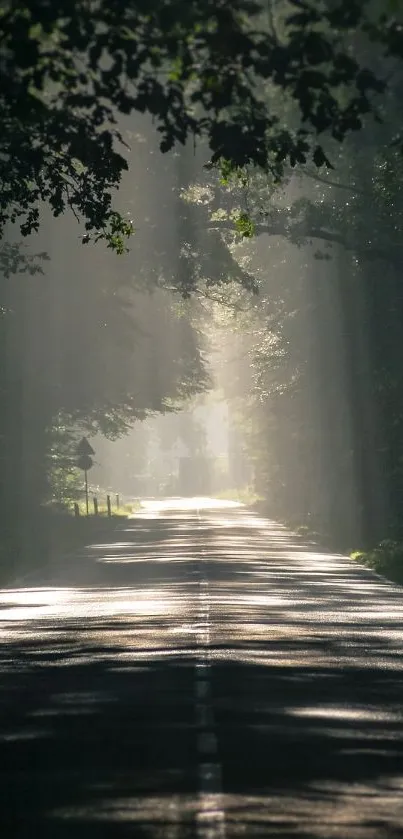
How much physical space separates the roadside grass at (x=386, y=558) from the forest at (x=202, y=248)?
16 cm

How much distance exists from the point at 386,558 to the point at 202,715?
26.3 meters

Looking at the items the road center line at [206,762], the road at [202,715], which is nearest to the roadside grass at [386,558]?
the road at [202,715]

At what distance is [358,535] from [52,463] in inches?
643

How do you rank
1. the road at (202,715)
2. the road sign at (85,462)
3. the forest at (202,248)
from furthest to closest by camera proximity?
the road sign at (85,462) < the forest at (202,248) < the road at (202,715)

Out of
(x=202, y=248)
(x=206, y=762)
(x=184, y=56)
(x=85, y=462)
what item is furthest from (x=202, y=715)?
(x=85, y=462)

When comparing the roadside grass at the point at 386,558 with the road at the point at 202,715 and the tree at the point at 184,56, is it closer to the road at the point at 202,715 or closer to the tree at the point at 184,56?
the road at the point at 202,715

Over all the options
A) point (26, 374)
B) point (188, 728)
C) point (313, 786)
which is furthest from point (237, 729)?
point (26, 374)

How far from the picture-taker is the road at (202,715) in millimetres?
8727

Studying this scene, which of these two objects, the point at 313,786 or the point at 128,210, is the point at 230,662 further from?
the point at 128,210

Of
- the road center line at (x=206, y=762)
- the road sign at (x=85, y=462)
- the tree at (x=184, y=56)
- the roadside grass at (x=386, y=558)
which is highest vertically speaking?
the road sign at (x=85, y=462)

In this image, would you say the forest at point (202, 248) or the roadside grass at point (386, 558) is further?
the roadside grass at point (386, 558)

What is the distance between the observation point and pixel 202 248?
48.8m

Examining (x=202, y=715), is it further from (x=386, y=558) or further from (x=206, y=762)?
(x=386, y=558)

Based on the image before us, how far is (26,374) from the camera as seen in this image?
5478 cm
